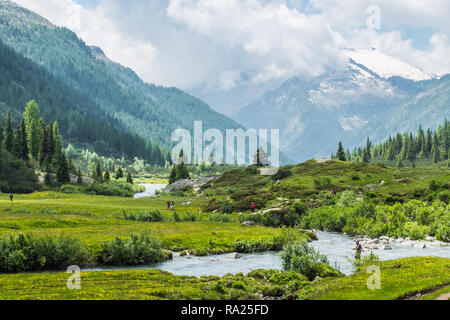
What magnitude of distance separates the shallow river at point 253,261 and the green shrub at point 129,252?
4.49ft

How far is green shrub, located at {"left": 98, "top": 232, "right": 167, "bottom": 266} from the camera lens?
4259cm

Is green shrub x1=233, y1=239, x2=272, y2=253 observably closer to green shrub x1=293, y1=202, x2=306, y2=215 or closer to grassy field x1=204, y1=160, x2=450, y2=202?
green shrub x1=293, y1=202, x2=306, y2=215

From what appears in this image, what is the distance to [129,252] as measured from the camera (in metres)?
43.0

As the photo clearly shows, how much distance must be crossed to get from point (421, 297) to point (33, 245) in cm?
3208

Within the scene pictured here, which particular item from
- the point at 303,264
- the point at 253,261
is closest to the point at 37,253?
the point at 253,261

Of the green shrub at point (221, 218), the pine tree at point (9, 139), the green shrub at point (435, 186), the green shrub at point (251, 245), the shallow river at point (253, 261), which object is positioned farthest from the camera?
the pine tree at point (9, 139)

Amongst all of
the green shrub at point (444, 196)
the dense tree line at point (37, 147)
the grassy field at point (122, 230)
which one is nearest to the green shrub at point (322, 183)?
the green shrub at point (444, 196)

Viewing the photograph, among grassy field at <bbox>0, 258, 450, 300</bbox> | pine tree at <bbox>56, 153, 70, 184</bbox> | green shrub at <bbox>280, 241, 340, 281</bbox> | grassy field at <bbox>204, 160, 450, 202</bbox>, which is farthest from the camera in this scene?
pine tree at <bbox>56, 153, 70, 184</bbox>

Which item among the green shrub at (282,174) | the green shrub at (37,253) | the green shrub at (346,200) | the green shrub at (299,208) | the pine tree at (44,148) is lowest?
the green shrub at (37,253)

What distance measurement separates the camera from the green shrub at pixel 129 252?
42.6 metres

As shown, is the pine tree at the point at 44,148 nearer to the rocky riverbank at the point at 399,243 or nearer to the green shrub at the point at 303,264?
the rocky riverbank at the point at 399,243

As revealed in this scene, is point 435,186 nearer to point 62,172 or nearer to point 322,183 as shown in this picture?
point 322,183

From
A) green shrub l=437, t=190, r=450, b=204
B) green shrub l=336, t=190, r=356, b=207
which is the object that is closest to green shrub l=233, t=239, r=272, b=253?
green shrub l=336, t=190, r=356, b=207

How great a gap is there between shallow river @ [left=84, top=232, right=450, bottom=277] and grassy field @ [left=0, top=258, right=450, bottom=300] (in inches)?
197
